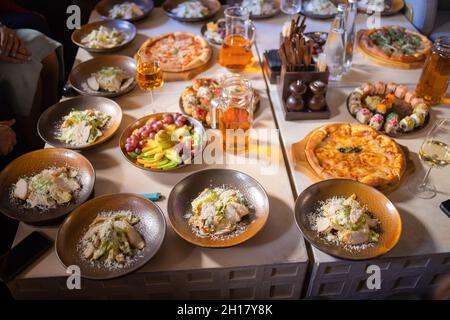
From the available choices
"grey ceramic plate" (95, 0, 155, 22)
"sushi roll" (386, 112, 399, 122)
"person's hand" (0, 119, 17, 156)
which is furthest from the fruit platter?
"grey ceramic plate" (95, 0, 155, 22)

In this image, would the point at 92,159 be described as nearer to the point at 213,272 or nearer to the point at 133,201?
the point at 133,201

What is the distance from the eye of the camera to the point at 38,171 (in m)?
1.52

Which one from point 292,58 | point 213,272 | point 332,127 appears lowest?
point 213,272

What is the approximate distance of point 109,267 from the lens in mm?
1188

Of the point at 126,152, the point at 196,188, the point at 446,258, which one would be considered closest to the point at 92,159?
the point at 126,152

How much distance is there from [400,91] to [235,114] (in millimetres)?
854

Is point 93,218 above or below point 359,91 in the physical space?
below

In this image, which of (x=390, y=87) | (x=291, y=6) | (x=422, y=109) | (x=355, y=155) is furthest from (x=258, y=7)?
(x=355, y=155)

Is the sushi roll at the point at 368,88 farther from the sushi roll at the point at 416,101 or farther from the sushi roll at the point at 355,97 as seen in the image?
the sushi roll at the point at 416,101

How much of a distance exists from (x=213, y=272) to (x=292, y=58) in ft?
3.45

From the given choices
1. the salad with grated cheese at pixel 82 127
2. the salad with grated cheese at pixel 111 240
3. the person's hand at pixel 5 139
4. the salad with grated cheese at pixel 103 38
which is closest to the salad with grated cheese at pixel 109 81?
the salad with grated cheese at pixel 82 127

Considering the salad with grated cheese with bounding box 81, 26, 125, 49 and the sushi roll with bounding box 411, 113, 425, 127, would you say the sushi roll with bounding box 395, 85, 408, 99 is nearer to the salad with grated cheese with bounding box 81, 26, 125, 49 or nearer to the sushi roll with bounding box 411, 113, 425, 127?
the sushi roll with bounding box 411, 113, 425, 127

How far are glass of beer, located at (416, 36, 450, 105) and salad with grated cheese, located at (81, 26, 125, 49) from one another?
1.67 m

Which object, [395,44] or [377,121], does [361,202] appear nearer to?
[377,121]
